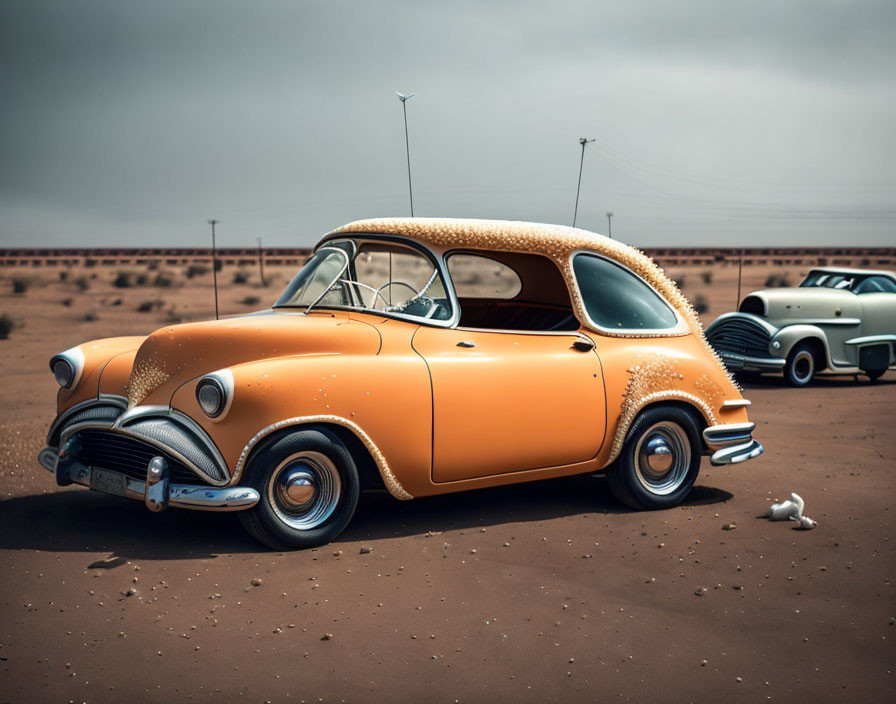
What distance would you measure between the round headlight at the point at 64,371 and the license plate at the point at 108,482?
0.85m

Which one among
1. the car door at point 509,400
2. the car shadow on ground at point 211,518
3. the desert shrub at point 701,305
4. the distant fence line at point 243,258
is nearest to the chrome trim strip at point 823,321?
the car shadow on ground at point 211,518

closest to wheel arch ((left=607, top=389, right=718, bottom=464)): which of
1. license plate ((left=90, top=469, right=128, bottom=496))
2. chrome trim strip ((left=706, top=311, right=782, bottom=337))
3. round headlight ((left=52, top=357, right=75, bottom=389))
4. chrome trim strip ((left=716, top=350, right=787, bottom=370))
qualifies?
license plate ((left=90, top=469, right=128, bottom=496))

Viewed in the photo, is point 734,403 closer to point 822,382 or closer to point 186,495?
point 186,495

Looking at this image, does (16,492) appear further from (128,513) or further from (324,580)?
(324,580)

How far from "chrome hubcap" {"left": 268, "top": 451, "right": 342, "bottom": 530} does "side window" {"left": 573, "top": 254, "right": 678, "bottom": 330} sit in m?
2.15

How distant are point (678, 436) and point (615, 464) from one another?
547 mm

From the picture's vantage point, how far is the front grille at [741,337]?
1320 centimetres

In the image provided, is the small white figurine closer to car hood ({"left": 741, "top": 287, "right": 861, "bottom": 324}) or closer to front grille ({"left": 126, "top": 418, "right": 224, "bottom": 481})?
front grille ({"left": 126, "top": 418, "right": 224, "bottom": 481})

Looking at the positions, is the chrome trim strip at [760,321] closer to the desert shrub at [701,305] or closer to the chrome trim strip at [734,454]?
the chrome trim strip at [734,454]

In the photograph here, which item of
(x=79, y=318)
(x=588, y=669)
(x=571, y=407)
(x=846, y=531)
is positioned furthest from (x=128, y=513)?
(x=79, y=318)

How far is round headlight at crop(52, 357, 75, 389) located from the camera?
20.2 feet

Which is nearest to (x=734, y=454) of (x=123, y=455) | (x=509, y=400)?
(x=509, y=400)

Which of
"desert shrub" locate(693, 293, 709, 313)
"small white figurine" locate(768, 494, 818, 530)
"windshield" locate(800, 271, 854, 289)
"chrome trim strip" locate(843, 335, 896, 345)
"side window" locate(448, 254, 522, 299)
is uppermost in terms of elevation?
"side window" locate(448, 254, 522, 299)

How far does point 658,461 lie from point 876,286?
9180 millimetres
